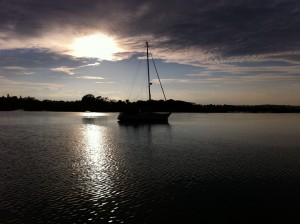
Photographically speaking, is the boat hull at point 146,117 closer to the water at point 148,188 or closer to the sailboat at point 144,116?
the sailboat at point 144,116

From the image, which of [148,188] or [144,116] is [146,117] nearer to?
[144,116]

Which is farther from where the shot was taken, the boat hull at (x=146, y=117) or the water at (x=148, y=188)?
the boat hull at (x=146, y=117)

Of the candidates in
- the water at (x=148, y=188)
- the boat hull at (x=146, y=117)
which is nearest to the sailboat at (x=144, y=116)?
the boat hull at (x=146, y=117)

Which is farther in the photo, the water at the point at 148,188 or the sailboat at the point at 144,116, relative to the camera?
the sailboat at the point at 144,116

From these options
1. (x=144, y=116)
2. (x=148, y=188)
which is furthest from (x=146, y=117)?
(x=148, y=188)

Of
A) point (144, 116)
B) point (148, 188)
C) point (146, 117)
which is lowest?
point (148, 188)

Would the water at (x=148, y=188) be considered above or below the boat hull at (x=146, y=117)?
below

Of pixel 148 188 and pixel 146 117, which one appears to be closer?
pixel 148 188

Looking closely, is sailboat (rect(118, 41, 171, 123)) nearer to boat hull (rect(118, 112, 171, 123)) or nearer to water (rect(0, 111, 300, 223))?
boat hull (rect(118, 112, 171, 123))

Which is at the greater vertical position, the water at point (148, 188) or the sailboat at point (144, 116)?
the sailboat at point (144, 116)

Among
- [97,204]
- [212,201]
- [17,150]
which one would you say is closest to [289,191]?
[212,201]

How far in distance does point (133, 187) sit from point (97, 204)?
212 inches

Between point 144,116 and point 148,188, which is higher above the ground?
point 144,116

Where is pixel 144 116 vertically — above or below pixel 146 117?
above
